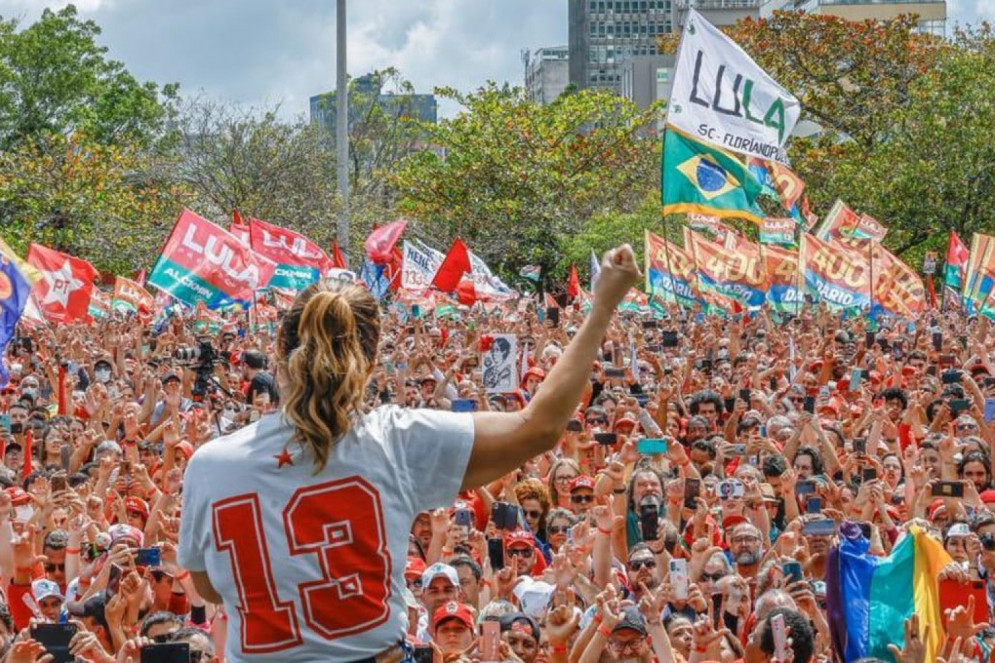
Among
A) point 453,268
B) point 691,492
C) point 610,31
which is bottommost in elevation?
point 691,492

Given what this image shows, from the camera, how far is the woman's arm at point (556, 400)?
2895 mm

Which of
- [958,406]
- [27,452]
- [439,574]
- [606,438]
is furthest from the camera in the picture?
[958,406]

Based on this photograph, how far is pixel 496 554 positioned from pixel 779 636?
6.57 feet

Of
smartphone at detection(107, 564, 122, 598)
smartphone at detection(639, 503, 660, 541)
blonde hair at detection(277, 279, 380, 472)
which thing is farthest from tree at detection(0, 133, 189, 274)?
blonde hair at detection(277, 279, 380, 472)

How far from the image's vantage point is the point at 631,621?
591 centimetres

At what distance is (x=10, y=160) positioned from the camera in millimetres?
38250

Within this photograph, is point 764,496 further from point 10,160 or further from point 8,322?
point 10,160

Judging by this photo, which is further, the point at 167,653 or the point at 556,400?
the point at 167,653

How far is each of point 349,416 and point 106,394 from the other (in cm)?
1151

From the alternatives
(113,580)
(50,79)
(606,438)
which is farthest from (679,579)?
(50,79)

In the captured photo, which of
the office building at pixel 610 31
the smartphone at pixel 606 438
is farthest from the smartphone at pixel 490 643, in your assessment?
the office building at pixel 610 31

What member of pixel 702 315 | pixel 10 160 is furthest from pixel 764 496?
pixel 10 160

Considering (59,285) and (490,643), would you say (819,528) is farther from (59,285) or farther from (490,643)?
(59,285)

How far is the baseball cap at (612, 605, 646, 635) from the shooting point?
5871 millimetres
